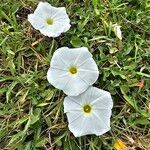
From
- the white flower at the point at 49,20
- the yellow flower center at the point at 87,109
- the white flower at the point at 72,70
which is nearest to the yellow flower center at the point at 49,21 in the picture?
the white flower at the point at 49,20

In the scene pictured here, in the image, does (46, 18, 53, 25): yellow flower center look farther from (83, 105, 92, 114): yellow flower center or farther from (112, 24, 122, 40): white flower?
(83, 105, 92, 114): yellow flower center

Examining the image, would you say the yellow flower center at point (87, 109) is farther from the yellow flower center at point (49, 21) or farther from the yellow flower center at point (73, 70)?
the yellow flower center at point (49, 21)

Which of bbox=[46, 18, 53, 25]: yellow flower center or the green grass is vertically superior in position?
bbox=[46, 18, 53, 25]: yellow flower center

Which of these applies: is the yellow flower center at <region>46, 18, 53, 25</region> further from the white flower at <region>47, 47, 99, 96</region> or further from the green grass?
the white flower at <region>47, 47, 99, 96</region>

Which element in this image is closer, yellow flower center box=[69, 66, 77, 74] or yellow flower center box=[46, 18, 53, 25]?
yellow flower center box=[69, 66, 77, 74]

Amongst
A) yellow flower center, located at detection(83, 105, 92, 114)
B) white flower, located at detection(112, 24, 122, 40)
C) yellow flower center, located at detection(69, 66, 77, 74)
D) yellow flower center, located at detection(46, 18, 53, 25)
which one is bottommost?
yellow flower center, located at detection(83, 105, 92, 114)

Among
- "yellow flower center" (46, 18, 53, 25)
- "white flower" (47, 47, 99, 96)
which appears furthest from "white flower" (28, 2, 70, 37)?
"white flower" (47, 47, 99, 96)

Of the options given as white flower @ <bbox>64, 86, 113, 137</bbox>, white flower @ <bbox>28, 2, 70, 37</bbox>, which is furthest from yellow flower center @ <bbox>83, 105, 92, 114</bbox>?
white flower @ <bbox>28, 2, 70, 37</bbox>
